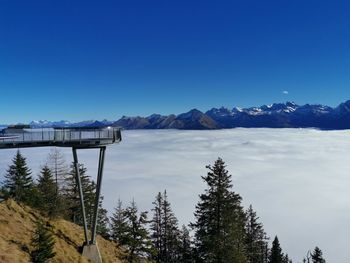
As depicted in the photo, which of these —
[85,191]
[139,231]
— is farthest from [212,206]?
[85,191]

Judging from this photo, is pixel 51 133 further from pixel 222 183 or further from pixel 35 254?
pixel 222 183

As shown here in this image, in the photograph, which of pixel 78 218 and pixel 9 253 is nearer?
pixel 9 253

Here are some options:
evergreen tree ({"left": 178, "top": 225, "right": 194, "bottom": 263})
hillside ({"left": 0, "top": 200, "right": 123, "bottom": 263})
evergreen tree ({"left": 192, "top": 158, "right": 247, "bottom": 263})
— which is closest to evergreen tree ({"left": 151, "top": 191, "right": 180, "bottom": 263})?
evergreen tree ({"left": 178, "top": 225, "right": 194, "bottom": 263})

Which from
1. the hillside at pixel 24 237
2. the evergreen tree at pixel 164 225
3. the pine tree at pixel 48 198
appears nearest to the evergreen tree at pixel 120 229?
the hillside at pixel 24 237

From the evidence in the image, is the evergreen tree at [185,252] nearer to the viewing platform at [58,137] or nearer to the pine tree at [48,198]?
the pine tree at [48,198]

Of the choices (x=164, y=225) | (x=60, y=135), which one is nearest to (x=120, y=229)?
(x=60, y=135)
